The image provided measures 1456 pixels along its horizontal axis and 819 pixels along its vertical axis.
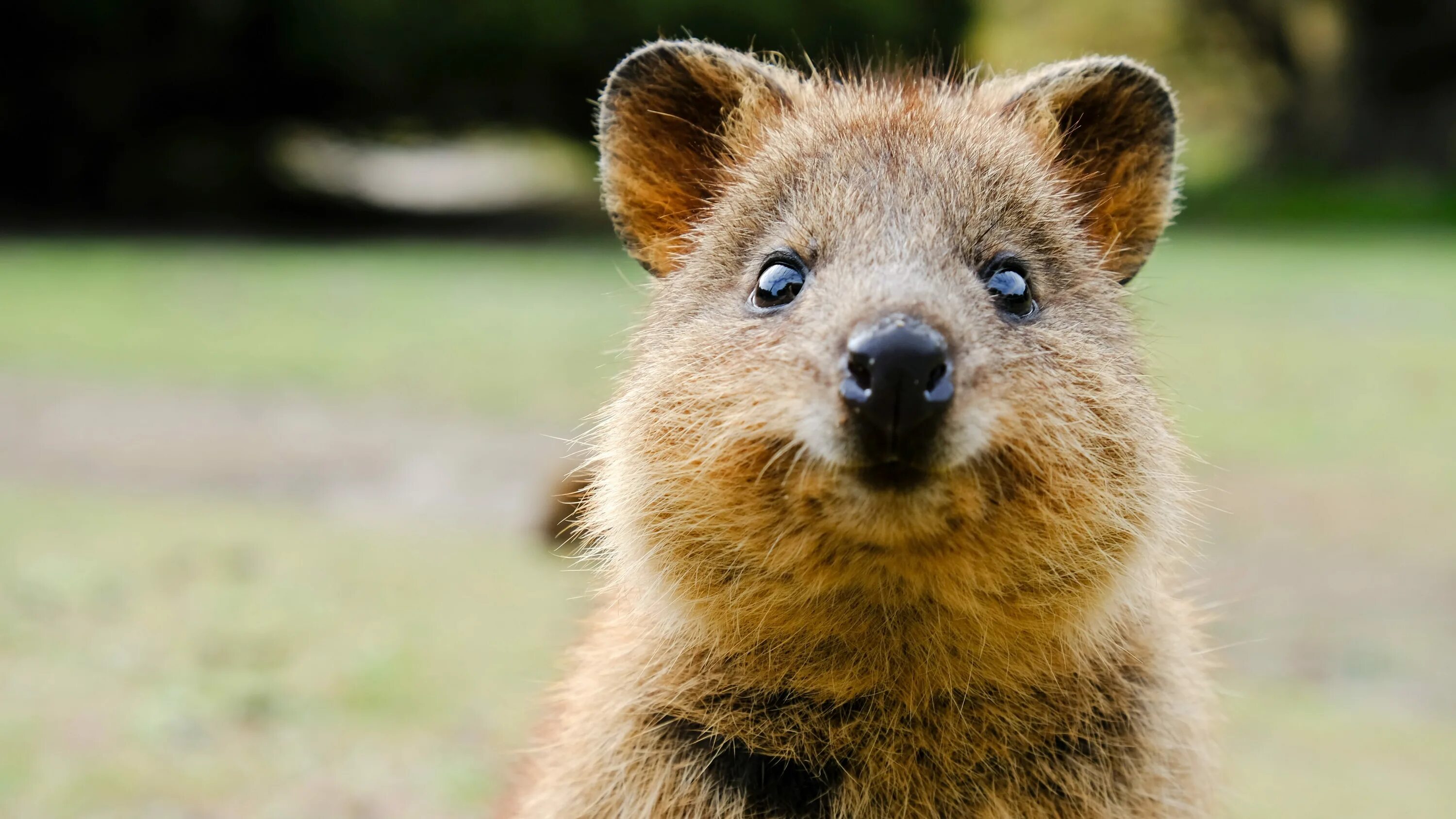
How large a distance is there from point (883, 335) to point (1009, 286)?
2.85 ft

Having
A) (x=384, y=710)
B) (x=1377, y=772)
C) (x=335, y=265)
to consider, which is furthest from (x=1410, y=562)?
(x=335, y=265)

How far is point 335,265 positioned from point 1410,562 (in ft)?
56.0

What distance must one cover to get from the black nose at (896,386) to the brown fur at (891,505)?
65 mm

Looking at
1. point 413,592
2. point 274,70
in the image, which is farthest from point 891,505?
point 274,70

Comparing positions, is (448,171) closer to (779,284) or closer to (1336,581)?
(1336,581)

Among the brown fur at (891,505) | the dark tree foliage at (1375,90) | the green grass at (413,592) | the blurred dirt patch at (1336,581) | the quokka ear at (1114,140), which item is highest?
the dark tree foliage at (1375,90)

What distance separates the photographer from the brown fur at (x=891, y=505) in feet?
10.5

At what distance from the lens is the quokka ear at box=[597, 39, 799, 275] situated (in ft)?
14.1

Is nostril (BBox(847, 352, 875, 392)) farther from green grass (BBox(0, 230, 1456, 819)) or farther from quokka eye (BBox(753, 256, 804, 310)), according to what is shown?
green grass (BBox(0, 230, 1456, 819))

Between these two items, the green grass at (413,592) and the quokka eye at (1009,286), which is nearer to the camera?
the quokka eye at (1009,286)

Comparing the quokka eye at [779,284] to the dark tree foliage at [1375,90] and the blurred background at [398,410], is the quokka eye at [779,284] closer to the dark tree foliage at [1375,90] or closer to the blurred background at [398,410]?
the blurred background at [398,410]

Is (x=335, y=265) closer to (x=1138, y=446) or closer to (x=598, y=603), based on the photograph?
(x=598, y=603)

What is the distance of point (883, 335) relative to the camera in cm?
293

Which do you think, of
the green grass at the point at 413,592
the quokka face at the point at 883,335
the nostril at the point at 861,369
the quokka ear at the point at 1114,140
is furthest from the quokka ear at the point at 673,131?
the nostril at the point at 861,369
